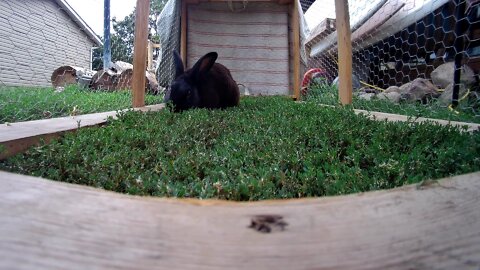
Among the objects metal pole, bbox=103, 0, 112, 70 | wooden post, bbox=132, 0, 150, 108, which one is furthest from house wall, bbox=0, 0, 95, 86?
wooden post, bbox=132, 0, 150, 108

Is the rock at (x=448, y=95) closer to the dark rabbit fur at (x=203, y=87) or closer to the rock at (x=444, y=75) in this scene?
the rock at (x=444, y=75)

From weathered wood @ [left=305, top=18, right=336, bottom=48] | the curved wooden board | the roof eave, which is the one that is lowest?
the curved wooden board

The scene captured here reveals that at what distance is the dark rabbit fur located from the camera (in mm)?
2484

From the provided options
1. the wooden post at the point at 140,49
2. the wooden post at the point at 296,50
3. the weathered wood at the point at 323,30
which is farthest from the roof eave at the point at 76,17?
the wooden post at the point at 140,49

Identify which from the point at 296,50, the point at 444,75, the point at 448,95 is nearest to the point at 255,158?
the point at 448,95

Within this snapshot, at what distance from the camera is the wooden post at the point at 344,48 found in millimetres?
2537

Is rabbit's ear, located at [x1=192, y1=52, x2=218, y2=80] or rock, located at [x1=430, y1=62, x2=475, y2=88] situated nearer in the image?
rabbit's ear, located at [x1=192, y1=52, x2=218, y2=80]

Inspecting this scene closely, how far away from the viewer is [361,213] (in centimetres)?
41

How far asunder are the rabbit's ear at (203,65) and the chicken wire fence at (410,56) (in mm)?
1033

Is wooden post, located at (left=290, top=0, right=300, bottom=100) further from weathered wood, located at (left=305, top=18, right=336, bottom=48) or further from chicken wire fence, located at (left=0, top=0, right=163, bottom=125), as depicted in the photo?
chicken wire fence, located at (left=0, top=0, right=163, bottom=125)

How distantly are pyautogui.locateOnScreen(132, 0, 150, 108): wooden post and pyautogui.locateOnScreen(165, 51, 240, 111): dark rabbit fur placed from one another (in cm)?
22

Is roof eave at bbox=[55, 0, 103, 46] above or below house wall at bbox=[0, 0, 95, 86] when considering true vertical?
above

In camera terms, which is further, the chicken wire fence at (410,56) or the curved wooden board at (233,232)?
the chicken wire fence at (410,56)

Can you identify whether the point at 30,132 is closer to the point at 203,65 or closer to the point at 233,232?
the point at 233,232
